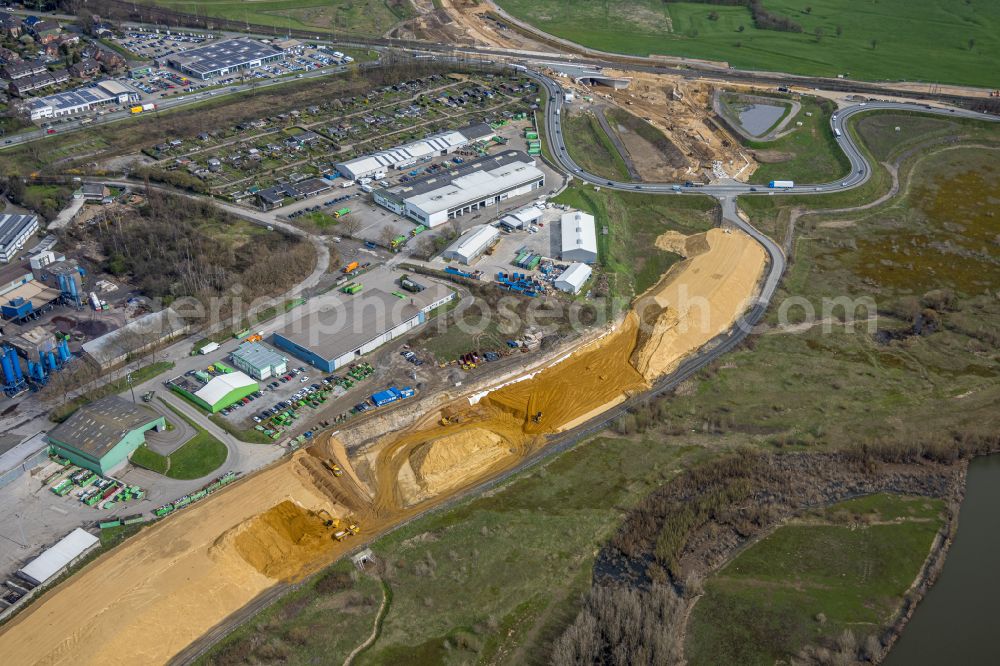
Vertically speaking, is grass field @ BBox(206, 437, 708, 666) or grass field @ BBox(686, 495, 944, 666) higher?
grass field @ BBox(206, 437, 708, 666)

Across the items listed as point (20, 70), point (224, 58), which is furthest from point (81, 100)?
point (224, 58)

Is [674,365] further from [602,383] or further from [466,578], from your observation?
[466,578]

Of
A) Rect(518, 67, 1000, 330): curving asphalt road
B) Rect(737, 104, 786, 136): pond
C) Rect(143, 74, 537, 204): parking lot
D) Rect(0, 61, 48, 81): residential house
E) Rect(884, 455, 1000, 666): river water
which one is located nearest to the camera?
Rect(884, 455, 1000, 666): river water

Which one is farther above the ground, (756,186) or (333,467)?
(756,186)

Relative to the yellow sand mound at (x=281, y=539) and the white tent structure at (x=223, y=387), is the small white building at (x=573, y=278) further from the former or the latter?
the yellow sand mound at (x=281, y=539)

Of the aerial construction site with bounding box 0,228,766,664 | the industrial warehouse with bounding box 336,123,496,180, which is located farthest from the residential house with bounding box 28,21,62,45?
the aerial construction site with bounding box 0,228,766,664

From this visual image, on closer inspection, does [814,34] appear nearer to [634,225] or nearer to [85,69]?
[634,225]

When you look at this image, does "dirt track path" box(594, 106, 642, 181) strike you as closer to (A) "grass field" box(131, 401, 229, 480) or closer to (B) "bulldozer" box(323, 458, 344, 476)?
(B) "bulldozer" box(323, 458, 344, 476)

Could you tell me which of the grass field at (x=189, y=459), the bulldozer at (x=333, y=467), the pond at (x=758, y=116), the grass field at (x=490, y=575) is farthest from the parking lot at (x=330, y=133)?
the grass field at (x=490, y=575)
